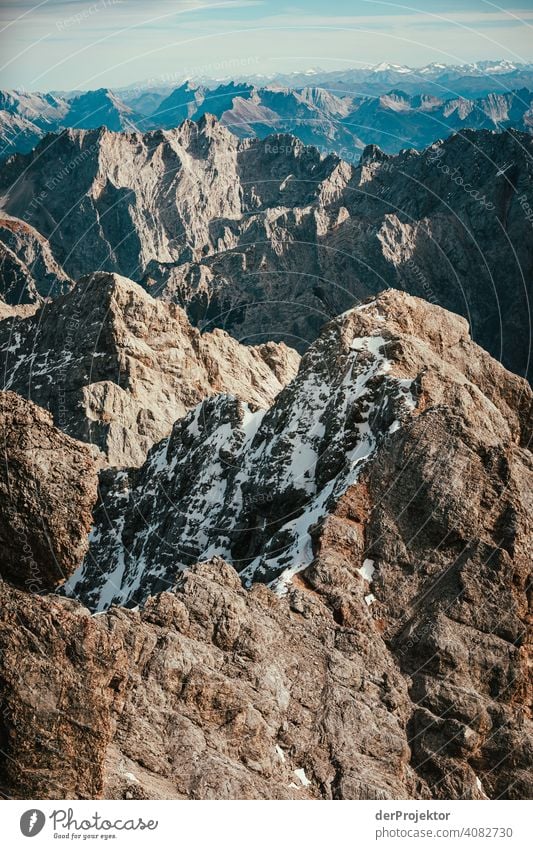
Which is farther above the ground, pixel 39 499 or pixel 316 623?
pixel 39 499
